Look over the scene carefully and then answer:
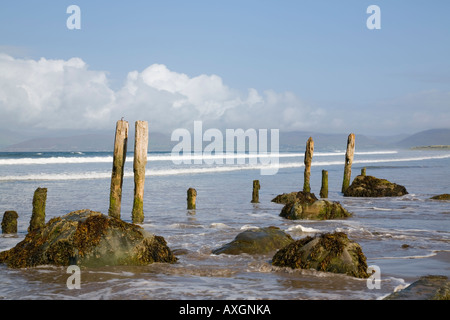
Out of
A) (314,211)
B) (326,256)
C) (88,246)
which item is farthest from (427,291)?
(314,211)

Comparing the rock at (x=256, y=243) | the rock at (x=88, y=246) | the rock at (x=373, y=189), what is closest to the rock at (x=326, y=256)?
the rock at (x=256, y=243)

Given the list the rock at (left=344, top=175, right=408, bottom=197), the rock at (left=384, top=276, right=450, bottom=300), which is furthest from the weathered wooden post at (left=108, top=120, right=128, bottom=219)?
the rock at (left=344, top=175, right=408, bottom=197)

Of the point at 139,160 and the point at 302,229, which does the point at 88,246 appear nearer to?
the point at 139,160

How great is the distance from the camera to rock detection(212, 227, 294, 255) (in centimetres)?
1071

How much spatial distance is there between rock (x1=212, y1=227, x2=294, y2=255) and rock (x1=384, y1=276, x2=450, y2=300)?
474cm

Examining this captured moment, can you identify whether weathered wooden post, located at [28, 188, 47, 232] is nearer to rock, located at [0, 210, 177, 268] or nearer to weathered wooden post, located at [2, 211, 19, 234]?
weathered wooden post, located at [2, 211, 19, 234]

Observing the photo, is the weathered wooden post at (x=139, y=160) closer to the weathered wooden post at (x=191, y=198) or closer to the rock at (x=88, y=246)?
the weathered wooden post at (x=191, y=198)

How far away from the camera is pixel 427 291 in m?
5.96

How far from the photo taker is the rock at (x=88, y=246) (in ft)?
30.1

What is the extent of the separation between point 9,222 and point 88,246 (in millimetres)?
5176

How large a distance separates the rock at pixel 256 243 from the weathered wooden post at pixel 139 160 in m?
4.68

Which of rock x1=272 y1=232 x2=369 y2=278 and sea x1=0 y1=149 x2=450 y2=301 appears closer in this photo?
sea x1=0 y1=149 x2=450 y2=301
